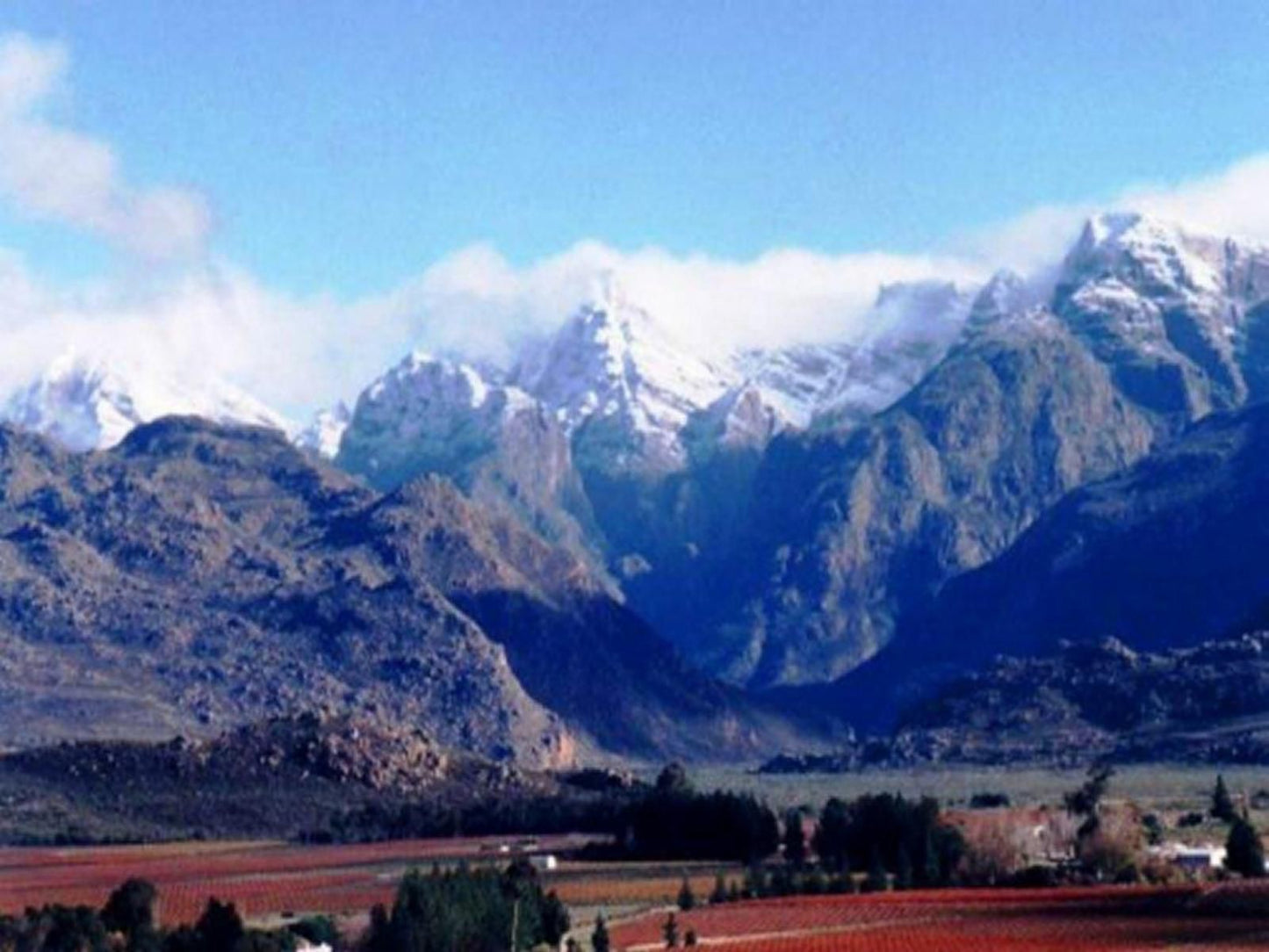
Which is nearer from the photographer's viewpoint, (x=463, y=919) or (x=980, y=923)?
(x=463, y=919)

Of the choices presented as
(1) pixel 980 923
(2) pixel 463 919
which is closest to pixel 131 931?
(2) pixel 463 919

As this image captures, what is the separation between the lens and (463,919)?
162750 millimetres

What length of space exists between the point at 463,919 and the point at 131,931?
75.5ft

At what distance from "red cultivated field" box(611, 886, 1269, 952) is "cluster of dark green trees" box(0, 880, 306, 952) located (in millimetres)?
22978

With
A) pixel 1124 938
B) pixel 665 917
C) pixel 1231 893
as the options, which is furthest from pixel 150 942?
pixel 1231 893

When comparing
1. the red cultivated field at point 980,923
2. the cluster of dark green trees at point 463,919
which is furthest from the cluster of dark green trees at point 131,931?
the red cultivated field at point 980,923

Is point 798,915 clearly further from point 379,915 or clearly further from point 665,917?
point 379,915

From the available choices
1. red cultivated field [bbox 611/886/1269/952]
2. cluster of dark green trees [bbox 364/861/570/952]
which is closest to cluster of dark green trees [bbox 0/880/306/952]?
cluster of dark green trees [bbox 364/861/570/952]

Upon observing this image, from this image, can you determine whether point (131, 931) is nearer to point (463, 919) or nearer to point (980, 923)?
point (463, 919)

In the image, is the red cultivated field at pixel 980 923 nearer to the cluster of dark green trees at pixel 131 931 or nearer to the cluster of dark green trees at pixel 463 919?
the cluster of dark green trees at pixel 463 919

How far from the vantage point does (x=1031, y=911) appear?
175125mm

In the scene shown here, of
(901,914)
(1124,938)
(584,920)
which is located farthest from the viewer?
(584,920)

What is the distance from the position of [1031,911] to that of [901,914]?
914cm

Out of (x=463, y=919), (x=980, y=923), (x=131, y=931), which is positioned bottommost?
(x=980, y=923)
